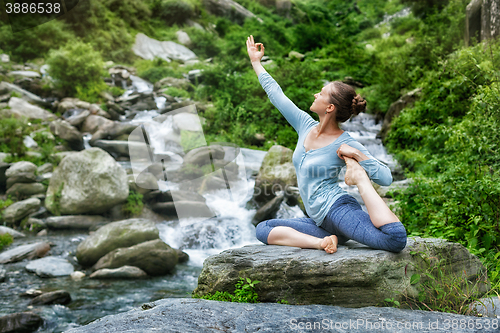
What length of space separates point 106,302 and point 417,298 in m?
3.99

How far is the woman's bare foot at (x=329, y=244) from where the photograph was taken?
2.32m

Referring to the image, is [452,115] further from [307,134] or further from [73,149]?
[73,149]

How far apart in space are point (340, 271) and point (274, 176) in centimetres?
524

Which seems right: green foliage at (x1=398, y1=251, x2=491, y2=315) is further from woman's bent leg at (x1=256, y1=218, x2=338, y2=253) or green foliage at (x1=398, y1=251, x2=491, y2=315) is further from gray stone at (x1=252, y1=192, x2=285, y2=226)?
gray stone at (x1=252, y1=192, x2=285, y2=226)

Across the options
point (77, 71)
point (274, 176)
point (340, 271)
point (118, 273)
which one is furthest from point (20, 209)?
point (77, 71)

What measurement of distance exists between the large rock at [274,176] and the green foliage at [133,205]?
2545 mm

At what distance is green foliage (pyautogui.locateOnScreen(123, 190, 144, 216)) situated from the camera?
728 centimetres

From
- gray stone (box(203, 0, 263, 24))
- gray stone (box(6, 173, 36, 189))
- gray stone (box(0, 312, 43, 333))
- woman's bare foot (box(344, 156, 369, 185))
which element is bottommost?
gray stone (box(6, 173, 36, 189))

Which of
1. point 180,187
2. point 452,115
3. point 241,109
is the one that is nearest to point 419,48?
point 452,115

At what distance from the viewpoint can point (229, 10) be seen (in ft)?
A: 78.7

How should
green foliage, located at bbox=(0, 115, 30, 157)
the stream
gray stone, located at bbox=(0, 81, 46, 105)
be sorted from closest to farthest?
1. the stream
2. green foliage, located at bbox=(0, 115, 30, 157)
3. gray stone, located at bbox=(0, 81, 46, 105)

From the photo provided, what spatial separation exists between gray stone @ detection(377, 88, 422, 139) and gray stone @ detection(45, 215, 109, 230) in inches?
307

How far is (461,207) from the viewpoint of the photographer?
3535 millimetres

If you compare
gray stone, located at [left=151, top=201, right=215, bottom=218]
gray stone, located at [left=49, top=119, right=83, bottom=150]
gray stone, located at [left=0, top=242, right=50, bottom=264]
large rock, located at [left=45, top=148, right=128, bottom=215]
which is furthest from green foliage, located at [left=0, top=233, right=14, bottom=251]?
gray stone, located at [left=49, top=119, right=83, bottom=150]
